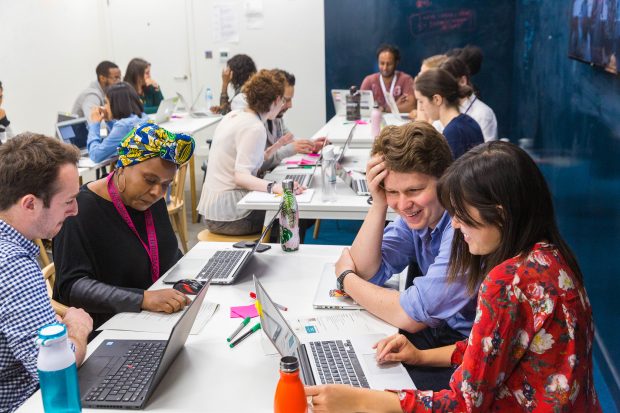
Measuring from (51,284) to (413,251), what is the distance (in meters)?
1.31

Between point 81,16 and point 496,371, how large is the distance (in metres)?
7.67

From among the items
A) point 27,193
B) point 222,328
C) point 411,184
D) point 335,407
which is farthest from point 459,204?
point 27,193

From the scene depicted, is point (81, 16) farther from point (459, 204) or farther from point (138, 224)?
point (459, 204)

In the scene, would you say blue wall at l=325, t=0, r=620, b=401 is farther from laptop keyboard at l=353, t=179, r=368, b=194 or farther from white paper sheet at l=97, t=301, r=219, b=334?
white paper sheet at l=97, t=301, r=219, b=334

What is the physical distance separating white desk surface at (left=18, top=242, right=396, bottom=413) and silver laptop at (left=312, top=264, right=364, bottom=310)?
25 mm

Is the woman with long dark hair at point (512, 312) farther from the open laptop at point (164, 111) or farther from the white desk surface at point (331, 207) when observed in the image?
the open laptop at point (164, 111)

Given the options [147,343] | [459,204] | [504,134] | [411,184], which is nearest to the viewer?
[459,204]

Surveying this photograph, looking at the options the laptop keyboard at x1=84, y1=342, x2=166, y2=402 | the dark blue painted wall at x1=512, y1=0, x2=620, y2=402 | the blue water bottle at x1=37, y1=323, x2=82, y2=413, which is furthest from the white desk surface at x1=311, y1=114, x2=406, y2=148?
the blue water bottle at x1=37, y1=323, x2=82, y2=413

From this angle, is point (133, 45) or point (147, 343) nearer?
point (147, 343)

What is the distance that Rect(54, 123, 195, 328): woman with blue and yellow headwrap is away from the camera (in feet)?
6.37

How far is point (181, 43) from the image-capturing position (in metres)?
7.93

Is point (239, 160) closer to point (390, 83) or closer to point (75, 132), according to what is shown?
point (75, 132)

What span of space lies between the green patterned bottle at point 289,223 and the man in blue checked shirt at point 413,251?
37 cm

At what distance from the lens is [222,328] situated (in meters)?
1.79
